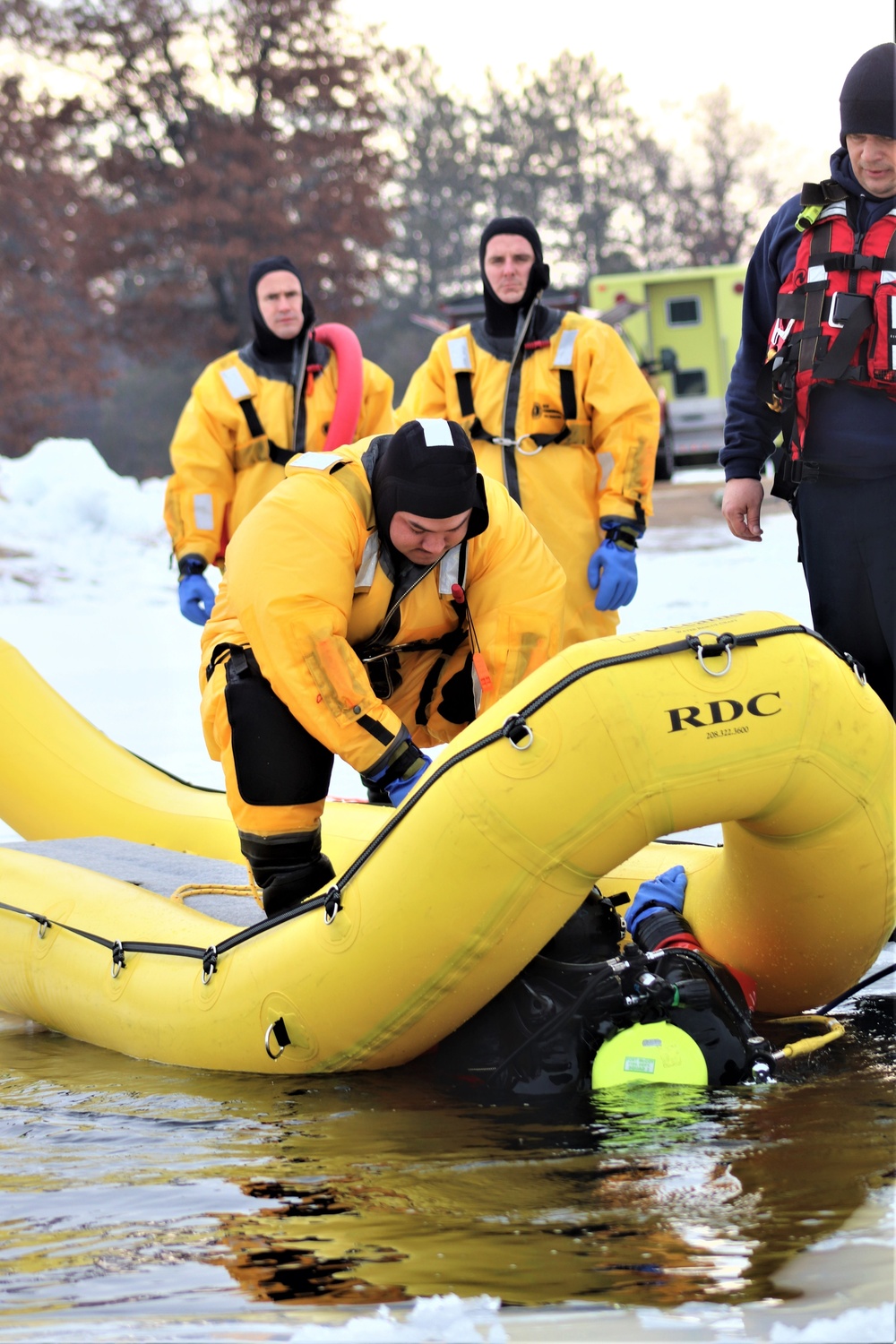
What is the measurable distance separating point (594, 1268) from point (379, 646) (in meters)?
1.72

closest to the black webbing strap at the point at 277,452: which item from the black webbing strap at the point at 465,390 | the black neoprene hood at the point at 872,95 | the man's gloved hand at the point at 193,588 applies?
the man's gloved hand at the point at 193,588

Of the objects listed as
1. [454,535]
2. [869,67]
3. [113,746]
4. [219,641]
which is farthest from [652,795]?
[113,746]

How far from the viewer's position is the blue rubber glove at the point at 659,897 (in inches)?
129

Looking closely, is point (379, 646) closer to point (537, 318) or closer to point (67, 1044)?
point (67, 1044)

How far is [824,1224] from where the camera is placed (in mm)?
2059

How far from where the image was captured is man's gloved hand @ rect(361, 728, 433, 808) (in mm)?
3248

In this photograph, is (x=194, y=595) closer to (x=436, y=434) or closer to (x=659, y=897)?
(x=436, y=434)

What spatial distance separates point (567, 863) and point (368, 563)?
0.90 m

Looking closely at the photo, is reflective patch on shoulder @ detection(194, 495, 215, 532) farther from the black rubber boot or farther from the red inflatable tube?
the black rubber boot

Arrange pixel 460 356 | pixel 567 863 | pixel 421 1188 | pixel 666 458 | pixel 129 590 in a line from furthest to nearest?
pixel 666 458 → pixel 129 590 → pixel 460 356 → pixel 567 863 → pixel 421 1188

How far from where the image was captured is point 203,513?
5035 mm

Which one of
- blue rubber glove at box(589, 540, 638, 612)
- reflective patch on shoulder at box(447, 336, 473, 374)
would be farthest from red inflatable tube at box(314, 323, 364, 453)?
blue rubber glove at box(589, 540, 638, 612)

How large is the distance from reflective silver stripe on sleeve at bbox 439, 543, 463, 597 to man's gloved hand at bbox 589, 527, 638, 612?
1.27m

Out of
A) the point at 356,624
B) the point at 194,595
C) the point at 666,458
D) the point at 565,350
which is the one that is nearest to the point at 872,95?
the point at 356,624
